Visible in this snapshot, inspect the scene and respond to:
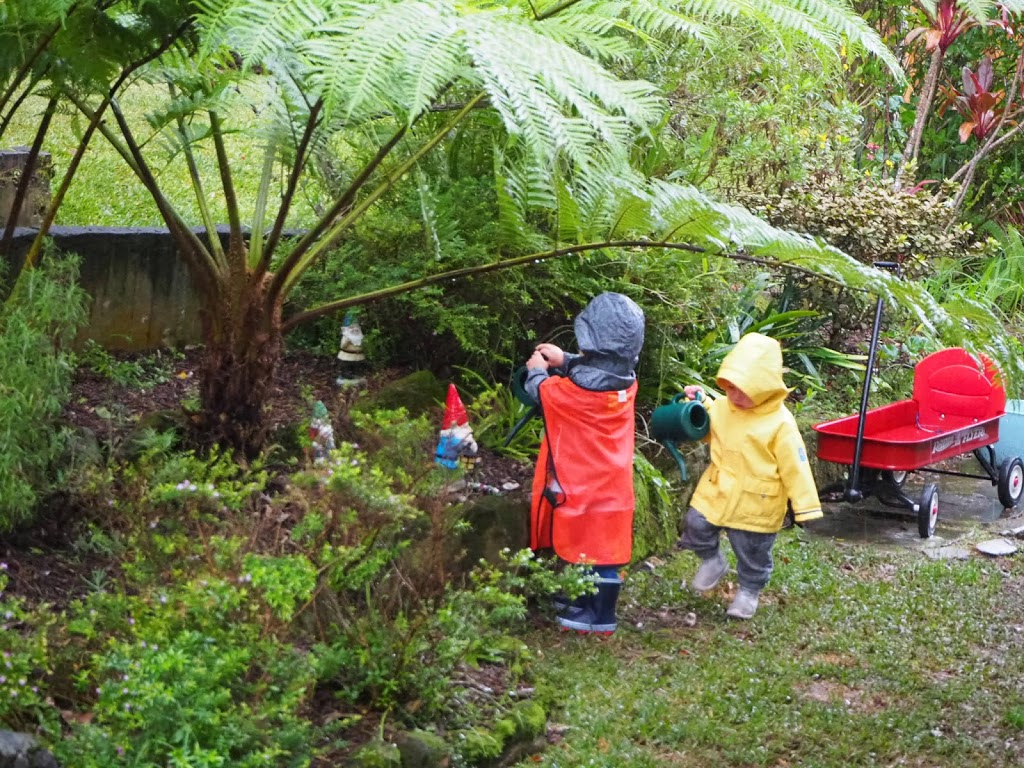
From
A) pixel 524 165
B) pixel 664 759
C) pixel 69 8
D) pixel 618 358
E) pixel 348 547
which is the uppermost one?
pixel 69 8

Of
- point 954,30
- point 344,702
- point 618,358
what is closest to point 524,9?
point 618,358

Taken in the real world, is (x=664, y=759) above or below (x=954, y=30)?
below

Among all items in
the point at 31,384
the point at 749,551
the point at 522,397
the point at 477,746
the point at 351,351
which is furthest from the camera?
the point at 351,351

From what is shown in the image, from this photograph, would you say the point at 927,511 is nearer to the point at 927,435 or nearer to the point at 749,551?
the point at 927,435

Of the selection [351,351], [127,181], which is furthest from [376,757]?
[127,181]

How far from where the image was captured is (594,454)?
4.92m

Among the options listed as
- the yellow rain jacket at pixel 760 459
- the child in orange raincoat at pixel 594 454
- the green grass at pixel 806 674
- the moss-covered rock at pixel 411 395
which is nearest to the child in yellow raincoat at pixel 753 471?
the yellow rain jacket at pixel 760 459

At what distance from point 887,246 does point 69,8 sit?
19.0ft

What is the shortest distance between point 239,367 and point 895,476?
4139 mm

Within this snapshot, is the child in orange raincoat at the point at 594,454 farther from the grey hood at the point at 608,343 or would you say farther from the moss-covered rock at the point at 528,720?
the moss-covered rock at the point at 528,720

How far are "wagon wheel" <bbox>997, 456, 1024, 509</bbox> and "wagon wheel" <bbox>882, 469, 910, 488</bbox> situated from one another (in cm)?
51

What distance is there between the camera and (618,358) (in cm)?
489

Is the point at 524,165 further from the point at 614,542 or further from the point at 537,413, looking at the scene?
the point at 614,542

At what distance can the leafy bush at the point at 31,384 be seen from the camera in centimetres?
384
